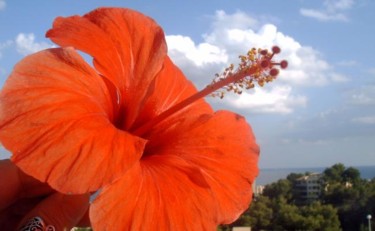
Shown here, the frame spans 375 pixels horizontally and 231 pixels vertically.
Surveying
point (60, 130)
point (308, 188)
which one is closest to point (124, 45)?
point (60, 130)

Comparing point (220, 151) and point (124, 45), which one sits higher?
point (124, 45)

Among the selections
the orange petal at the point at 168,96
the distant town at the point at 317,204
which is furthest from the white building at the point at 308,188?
the orange petal at the point at 168,96

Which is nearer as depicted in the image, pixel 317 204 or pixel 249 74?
pixel 249 74

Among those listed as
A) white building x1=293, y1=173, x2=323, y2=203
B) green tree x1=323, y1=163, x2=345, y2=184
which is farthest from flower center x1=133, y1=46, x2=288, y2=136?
green tree x1=323, y1=163, x2=345, y2=184

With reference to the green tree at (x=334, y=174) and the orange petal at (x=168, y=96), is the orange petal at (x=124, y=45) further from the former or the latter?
the green tree at (x=334, y=174)

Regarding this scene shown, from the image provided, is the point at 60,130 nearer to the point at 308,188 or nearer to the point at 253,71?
the point at 253,71

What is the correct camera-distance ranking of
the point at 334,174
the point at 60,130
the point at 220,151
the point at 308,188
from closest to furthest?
the point at 60,130 → the point at 220,151 → the point at 334,174 → the point at 308,188

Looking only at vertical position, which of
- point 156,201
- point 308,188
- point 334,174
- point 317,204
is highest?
point 156,201

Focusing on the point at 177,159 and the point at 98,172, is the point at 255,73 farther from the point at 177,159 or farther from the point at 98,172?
the point at 98,172
